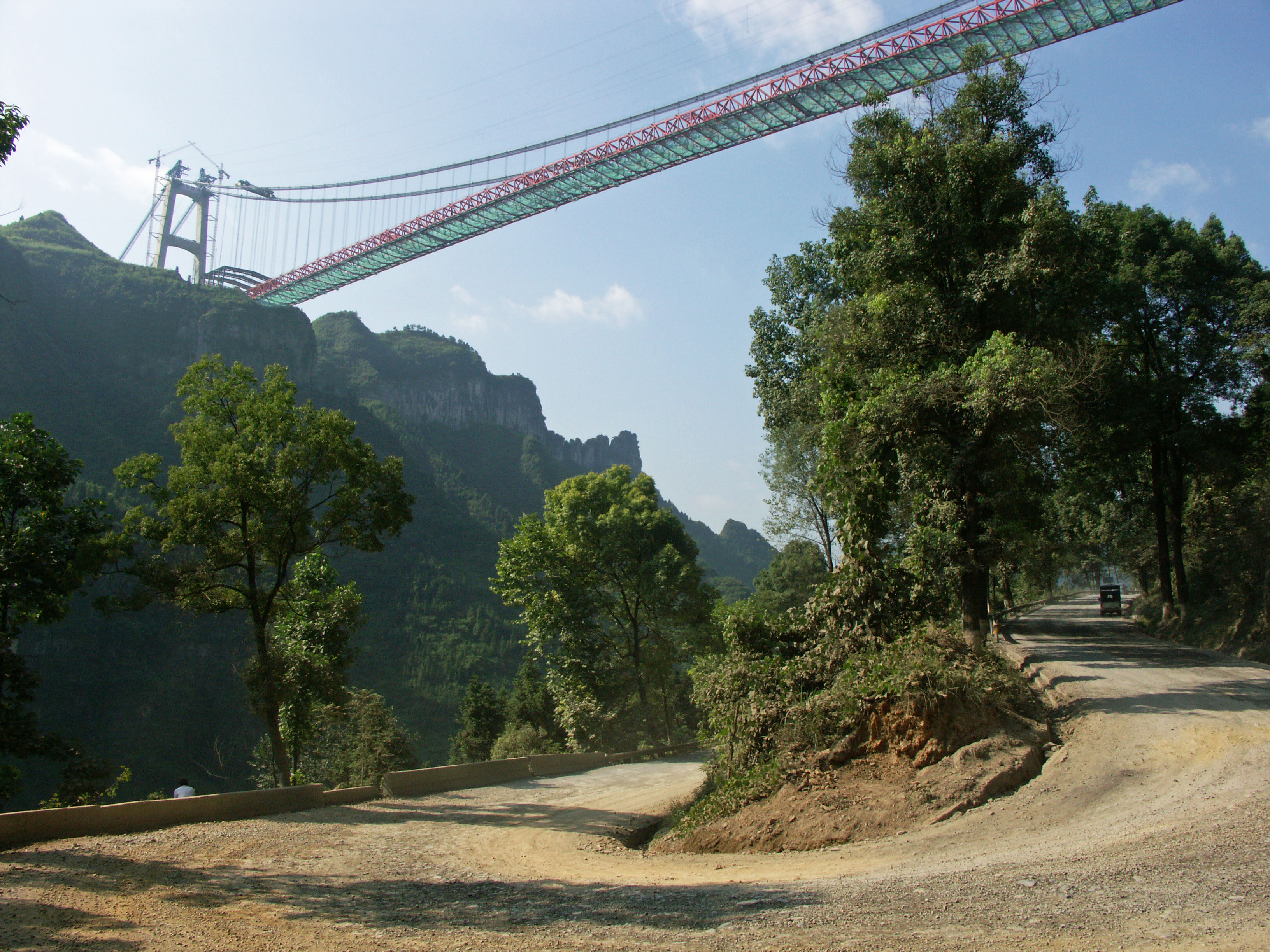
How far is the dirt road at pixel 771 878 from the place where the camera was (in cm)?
508

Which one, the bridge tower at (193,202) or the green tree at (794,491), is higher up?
the bridge tower at (193,202)

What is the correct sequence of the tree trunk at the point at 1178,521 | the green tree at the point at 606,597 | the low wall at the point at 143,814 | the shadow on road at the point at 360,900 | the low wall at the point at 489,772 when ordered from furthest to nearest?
the green tree at the point at 606,597
the tree trunk at the point at 1178,521
the low wall at the point at 489,772
the low wall at the point at 143,814
the shadow on road at the point at 360,900

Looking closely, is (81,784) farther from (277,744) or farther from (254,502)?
(254,502)

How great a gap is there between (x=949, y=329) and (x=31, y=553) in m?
16.6

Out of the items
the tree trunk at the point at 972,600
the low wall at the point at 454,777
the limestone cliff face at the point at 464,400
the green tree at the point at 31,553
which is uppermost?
the limestone cliff face at the point at 464,400

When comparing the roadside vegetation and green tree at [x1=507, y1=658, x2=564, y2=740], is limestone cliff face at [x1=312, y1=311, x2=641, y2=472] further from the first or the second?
the roadside vegetation

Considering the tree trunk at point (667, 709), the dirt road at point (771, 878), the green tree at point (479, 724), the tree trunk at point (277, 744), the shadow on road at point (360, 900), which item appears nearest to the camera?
the dirt road at point (771, 878)

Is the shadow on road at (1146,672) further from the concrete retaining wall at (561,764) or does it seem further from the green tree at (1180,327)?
the concrete retaining wall at (561,764)

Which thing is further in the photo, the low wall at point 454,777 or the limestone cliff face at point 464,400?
the limestone cliff face at point 464,400

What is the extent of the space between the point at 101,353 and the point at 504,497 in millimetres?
72702

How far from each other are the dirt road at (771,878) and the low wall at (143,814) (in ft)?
1.02

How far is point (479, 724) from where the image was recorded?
166 ft

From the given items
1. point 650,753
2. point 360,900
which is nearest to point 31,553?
point 360,900

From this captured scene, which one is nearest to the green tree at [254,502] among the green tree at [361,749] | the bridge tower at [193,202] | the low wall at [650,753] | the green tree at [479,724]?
the low wall at [650,753]
